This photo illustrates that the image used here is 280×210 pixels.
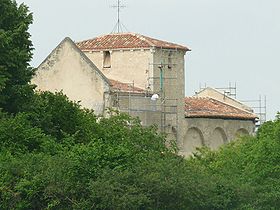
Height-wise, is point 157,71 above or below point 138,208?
above

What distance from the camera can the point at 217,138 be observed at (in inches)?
3014

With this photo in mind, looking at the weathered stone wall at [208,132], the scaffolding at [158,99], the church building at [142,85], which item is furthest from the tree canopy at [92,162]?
the weathered stone wall at [208,132]

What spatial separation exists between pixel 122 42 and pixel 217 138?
8851 mm

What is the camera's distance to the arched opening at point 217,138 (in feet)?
248

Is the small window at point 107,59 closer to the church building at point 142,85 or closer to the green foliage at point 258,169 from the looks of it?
Answer: the church building at point 142,85

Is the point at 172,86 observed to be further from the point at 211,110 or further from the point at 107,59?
the point at 107,59

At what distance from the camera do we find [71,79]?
68312mm

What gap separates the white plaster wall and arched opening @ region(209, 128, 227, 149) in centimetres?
1003

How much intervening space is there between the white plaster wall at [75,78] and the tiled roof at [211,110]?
8113mm

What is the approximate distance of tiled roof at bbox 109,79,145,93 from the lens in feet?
225

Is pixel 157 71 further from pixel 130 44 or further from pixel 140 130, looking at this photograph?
pixel 140 130

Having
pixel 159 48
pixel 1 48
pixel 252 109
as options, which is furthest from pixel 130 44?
pixel 1 48

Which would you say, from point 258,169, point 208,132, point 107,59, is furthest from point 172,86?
point 258,169

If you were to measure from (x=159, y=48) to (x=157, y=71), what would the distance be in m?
1.36
